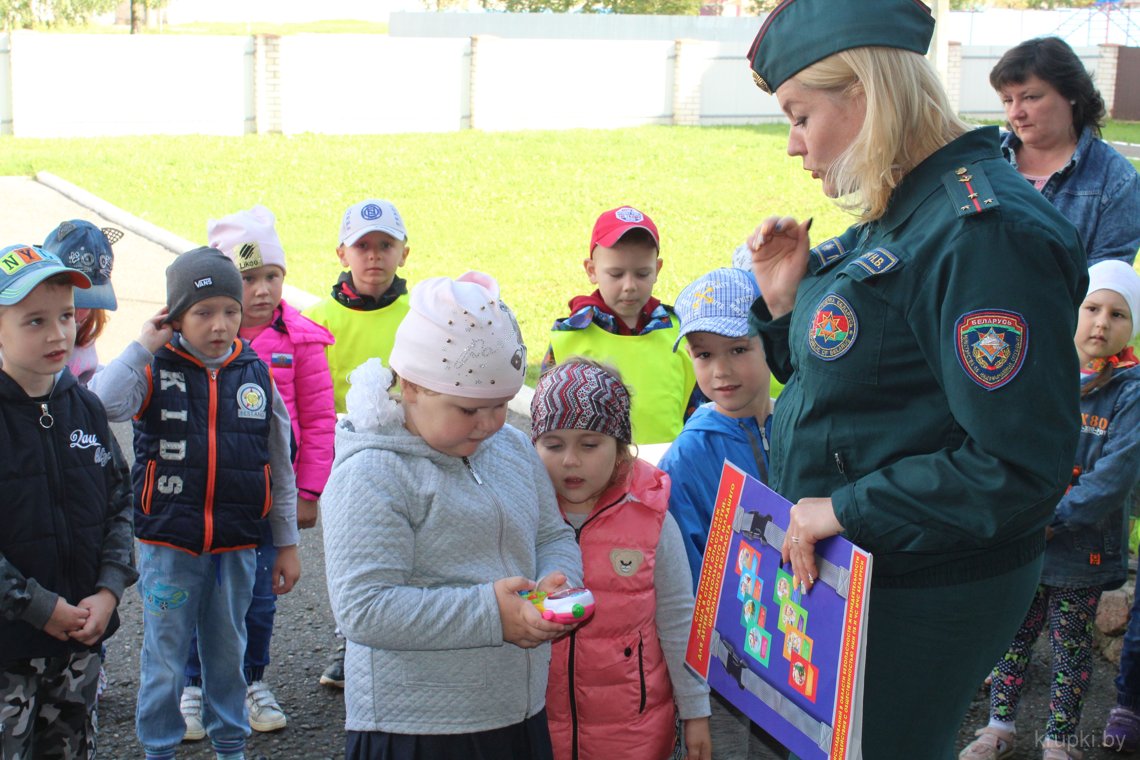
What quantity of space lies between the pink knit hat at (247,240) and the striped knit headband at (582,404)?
1.74 metres

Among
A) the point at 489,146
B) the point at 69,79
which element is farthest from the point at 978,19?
the point at 69,79

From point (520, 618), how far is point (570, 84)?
25.5 metres

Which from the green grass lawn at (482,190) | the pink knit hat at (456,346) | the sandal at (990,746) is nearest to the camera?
the pink knit hat at (456,346)

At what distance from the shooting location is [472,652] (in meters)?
2.57

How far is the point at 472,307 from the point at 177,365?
1646 millimetres

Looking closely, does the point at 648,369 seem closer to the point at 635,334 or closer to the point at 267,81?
the point at 635,334

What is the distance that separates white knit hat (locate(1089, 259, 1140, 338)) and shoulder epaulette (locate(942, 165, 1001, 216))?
86.4 inches

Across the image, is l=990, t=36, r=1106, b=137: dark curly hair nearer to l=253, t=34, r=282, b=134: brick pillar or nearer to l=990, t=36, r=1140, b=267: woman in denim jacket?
l=990, t=36, r=1140, b=267: woman in denim jacket

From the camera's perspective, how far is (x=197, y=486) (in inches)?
149

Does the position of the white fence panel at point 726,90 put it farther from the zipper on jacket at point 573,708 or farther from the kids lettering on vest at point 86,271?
the zipper on jacket at point 573,708

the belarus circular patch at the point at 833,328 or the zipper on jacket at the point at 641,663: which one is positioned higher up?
the belarus circular patch at the point at 833,328

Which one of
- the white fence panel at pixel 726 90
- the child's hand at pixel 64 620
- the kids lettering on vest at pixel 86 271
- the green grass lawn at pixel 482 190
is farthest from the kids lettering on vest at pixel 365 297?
the white fence panel at pixel 726 90

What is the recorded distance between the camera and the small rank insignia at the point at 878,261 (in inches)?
84.9

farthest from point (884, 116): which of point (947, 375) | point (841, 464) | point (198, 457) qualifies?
point (198, 457)
